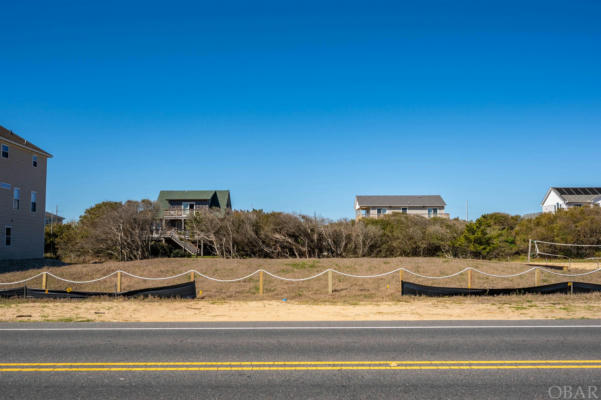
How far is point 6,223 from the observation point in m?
30.9

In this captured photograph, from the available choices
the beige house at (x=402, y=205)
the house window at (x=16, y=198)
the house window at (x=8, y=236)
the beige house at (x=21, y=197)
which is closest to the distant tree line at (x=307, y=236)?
the beige house at (x=21, y=197)

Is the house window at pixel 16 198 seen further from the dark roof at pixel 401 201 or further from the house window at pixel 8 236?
the dark roof at pixel 401 201

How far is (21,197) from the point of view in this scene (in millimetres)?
32688

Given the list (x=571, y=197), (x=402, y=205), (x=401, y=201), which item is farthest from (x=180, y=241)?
(x=571, y=197)

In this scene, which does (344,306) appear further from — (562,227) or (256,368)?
(562,227)

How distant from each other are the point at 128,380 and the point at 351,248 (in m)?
28.8

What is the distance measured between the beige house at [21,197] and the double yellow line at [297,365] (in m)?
29.5

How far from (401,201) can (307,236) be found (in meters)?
30.2

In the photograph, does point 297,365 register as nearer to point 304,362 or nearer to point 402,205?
point 304,362

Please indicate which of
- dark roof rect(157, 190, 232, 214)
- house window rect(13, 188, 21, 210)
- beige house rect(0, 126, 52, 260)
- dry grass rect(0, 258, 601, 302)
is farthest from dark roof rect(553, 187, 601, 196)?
house window rect(13, 188, 21, 210)

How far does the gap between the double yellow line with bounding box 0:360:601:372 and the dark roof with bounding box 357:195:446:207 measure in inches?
2092

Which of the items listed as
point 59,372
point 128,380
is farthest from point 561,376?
point 59,372

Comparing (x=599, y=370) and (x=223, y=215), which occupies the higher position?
(x=223, y=215)

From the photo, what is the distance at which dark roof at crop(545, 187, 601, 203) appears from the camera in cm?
5719
